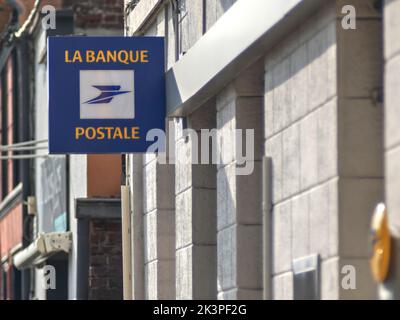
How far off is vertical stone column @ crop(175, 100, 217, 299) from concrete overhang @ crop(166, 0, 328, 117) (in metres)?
0.29

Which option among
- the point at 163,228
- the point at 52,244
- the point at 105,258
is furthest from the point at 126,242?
the point at 52,244

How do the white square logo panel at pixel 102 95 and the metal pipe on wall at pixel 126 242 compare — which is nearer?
the white square logo panel at pixel 102 95

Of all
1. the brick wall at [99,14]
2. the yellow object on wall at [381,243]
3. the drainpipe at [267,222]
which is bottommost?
the yellow object on wall at [381,243]

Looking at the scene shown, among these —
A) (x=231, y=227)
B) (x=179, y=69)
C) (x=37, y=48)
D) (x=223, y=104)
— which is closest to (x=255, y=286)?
(x=231, y=227)

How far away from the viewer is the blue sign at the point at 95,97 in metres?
16.7

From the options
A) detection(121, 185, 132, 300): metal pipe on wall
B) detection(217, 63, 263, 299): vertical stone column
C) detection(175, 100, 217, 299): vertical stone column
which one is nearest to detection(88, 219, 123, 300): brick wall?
detection(121, 185, 132, 300): metal pipe on wall

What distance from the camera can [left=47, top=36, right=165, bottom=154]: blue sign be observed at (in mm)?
16703

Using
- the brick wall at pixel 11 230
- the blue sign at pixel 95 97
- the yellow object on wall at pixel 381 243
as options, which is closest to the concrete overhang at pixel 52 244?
the brick wall at pixel 11 230

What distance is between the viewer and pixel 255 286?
14109 mm

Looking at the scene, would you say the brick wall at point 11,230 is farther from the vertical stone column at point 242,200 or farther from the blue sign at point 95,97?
the vertical stone column at point 242,200

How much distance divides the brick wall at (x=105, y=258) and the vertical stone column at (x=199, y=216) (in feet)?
27.4

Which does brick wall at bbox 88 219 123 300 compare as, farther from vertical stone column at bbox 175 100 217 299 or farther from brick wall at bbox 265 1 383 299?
brick wall at bbox 265 1 383 299

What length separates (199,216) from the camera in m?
15.9
